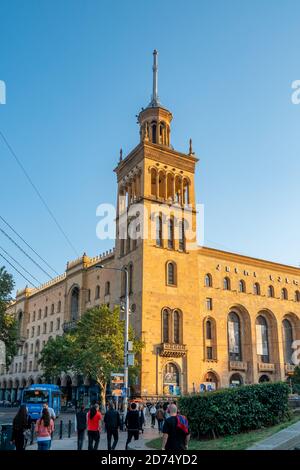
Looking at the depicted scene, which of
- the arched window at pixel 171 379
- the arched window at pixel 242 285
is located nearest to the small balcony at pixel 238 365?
the arched window at pixel 171 379

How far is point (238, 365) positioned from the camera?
46938 mm

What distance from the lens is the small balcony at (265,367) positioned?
48325 millimetres

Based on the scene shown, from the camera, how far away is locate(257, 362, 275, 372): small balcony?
48.3 metres

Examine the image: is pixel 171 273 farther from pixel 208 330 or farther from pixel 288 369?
pixel 288 369

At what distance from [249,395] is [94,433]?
5709 millimetres

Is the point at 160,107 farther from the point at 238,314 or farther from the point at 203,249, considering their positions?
the point at 238,314

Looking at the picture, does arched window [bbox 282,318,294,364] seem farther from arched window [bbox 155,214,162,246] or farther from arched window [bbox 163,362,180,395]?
arched window [bbox 155,214,162,246]

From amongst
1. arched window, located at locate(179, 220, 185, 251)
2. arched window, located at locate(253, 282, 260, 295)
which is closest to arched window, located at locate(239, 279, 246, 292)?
arched window, located at locate(253, 282, 260, 295)

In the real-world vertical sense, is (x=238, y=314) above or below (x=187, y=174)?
below

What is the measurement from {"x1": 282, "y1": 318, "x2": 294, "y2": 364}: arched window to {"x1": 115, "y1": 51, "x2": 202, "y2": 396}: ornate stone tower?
1407 centimetres

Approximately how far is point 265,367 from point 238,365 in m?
3.70
